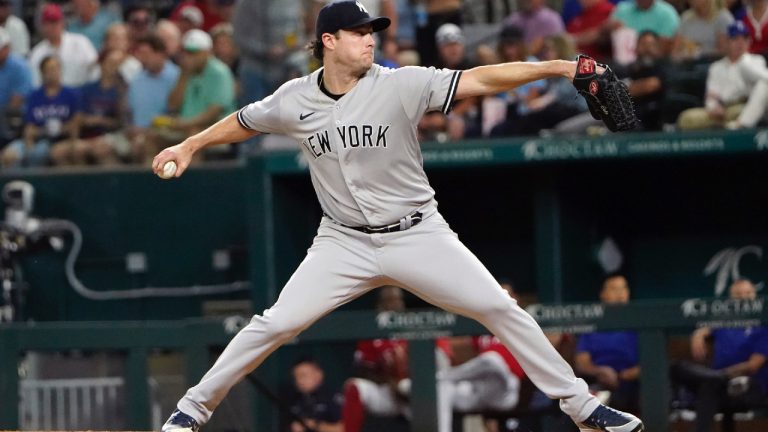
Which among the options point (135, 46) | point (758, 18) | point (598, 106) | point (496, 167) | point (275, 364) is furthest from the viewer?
point (135, 46)

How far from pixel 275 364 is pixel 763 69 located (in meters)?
3.59

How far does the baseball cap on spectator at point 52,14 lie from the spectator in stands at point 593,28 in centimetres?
435

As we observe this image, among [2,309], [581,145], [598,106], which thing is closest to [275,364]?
[581,145]

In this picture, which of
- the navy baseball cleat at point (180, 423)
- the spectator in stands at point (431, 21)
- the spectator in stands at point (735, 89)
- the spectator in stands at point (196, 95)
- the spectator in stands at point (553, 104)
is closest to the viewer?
the navy baseball cleat at point (180, 423)

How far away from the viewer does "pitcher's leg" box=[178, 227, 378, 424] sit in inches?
247

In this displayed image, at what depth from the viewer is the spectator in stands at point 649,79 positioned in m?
10.4

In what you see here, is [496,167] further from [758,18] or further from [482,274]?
[482,274]

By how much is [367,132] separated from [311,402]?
3455 millimetres

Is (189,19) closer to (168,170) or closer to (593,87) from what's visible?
(168,170)

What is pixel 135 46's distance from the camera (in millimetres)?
12750

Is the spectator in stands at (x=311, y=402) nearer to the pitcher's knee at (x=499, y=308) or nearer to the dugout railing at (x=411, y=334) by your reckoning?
the dugout railing at (x=411, y=334)

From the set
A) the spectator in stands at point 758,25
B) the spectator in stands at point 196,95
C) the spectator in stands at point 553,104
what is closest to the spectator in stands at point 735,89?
the spectator in stands at point 758,25

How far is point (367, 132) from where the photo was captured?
621 cm

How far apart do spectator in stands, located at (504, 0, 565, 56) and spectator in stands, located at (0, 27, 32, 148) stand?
4.07 m
